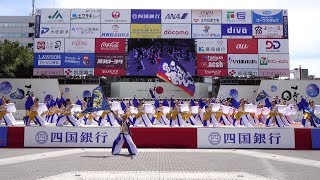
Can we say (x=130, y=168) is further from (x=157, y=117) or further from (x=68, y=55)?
(x=68, y=55)

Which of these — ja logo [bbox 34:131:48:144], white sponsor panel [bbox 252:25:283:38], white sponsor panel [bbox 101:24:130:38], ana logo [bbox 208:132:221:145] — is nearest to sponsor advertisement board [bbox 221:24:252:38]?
white sponsor panel [bbox 252:25:283:38]

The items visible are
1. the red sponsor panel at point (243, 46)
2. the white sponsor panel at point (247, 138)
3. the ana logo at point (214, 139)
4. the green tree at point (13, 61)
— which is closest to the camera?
the white sponsor panel at point (247, 138)

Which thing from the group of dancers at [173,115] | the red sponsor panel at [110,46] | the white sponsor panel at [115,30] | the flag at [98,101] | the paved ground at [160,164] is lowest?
the paved ground at [160,164]

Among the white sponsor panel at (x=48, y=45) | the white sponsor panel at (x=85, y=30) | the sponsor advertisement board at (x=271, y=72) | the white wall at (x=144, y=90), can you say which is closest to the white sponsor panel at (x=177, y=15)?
the white wall at (x=144, y=90)

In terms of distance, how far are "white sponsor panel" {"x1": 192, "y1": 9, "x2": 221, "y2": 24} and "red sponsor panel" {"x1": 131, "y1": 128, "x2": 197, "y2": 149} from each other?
2900 centimetres

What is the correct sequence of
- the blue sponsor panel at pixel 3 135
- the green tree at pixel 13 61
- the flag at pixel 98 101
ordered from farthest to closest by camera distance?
the green tree at pixel 13 61 → the blue sponsor panel at pixel 3 135 → the flag at pixel 98 101

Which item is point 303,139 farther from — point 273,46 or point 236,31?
point 236,31

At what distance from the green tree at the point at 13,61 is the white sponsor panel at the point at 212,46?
1067 inches

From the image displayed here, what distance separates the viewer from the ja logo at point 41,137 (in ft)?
49.9

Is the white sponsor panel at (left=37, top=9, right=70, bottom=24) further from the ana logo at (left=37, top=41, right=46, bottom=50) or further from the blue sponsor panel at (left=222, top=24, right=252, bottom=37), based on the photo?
the blue sponsor panel at (left=222, top=24, right=252, bottom=37)

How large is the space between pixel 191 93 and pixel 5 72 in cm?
2626

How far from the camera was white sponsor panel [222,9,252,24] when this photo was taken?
139 feet

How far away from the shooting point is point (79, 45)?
139ft

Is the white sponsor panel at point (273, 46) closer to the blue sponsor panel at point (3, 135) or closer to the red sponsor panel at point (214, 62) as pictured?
the red sponsor panel at point (214, 62)
